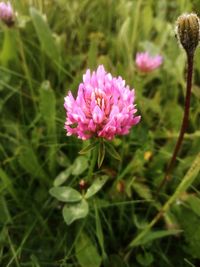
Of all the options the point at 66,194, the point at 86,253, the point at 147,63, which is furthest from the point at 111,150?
the point at 147,63

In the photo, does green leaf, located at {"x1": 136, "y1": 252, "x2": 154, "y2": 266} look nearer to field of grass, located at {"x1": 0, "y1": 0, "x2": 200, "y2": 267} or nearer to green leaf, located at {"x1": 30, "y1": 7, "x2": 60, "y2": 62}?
field of grass, located at {"x1": 0, "y1": 0, "x2": 200, "y2": 267}

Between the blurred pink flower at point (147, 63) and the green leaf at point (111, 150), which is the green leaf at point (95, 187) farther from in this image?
the blurred pink flower at point (147, 63)

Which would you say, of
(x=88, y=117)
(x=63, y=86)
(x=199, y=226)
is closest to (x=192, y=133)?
(x=199, y=226)

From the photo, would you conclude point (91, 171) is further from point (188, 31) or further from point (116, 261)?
point (188, 31)

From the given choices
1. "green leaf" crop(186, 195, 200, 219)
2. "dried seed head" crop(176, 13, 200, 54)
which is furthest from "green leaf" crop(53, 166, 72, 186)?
"dried seed head" crop(176, 13, 200, 54)

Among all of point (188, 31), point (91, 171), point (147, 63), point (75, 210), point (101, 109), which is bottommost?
point (75, 210)

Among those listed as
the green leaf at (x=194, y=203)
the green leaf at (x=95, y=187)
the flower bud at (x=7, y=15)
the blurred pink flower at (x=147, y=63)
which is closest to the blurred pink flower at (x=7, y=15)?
the flower bud at (x=7, y=15)

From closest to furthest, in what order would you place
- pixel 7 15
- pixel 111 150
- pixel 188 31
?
1. pixel 188 31
2. pixel 111 150
3. pixel 7 15
